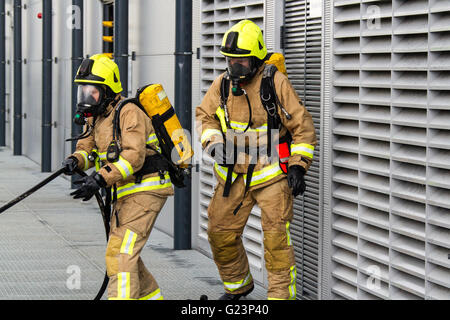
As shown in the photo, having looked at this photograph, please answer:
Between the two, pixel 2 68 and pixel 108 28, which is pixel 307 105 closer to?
pixel 108 28

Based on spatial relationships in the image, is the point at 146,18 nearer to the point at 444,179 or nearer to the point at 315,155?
the point at 315,155

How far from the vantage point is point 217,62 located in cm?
862

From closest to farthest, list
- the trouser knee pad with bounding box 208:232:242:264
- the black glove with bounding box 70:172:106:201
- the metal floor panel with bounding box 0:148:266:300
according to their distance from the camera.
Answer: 1. the black glove with bounding box 70:172:106:201
2. the trouser knee pad with bounding box 208:232:242:264
3. the metal floor panel with bounding box 0:148:266:300

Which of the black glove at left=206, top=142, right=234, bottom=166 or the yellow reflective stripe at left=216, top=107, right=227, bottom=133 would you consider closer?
the black glove at left=206, top=142, right=234, bottom=166

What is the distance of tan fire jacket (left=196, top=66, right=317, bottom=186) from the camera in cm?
579

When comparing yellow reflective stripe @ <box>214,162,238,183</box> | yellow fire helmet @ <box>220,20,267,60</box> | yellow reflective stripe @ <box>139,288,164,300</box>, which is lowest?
yellow reflective stripe @ <box>139,288,164,300</box>

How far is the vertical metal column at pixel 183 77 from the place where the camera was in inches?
348

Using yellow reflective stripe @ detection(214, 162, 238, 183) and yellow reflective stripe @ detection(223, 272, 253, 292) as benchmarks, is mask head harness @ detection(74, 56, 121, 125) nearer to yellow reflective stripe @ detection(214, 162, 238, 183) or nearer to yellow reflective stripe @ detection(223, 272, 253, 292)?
yellow reflective stripe @ detection(214, 162, 238, 183)

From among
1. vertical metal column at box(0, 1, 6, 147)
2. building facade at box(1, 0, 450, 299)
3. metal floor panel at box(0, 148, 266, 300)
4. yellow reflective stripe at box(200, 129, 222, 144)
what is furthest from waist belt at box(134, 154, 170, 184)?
vertical metal column at box(0, 1, 6, 147)

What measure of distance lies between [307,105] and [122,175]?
1876mm

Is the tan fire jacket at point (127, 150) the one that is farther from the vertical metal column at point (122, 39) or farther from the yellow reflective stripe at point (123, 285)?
the vertical metal column at point (122, 39)

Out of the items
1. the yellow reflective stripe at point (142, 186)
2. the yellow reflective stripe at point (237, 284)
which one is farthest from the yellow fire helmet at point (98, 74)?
the yellow reflective stripe at point (237, 284)

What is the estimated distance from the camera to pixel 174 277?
7.77 m
